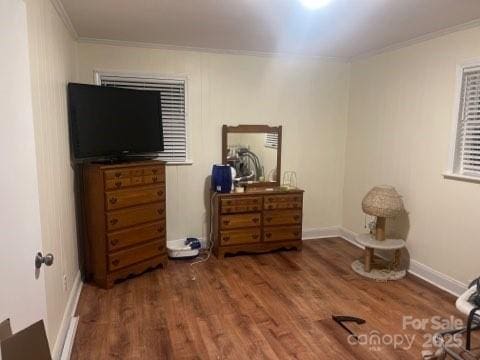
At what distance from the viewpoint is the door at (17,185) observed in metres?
1.22

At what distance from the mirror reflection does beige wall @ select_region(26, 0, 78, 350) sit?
74.5 inches

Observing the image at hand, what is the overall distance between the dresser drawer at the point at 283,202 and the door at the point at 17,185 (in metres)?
2.82

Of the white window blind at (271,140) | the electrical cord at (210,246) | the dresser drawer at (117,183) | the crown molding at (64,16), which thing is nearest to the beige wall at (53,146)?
the crown molding at (64,16)

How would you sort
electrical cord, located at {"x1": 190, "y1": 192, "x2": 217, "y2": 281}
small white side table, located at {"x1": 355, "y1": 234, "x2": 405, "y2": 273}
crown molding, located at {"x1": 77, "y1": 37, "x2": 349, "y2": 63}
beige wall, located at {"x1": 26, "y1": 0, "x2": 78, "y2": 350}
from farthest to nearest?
electrical cord, located at {"x1": 190, "y1": 192, "x2": 217, "y2": 281}, crown molding, located at {"x1": 77, "y1": 37, "x2": 349, "y2": 63}, small white side table, located at {"x1": 355, "y1": 234, "x2": 405, "y2": 273}, beige wall, located at {"x1": 26, "y1": 0, "x2": 78, "y2": 350}

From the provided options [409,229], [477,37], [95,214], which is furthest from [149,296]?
[477,37]

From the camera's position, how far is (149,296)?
10.2ft

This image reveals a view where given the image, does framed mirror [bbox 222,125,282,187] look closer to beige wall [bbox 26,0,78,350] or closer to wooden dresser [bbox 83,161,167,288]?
wooden dresser [bbox 83,161,167,288]

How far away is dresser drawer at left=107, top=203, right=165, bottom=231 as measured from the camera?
3182 millimetres

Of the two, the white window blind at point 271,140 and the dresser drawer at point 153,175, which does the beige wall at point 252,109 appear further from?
the dresser drawer at point 153,175

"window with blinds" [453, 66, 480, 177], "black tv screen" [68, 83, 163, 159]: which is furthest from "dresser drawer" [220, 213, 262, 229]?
"window with blinds" [453, 66, 480, 177]

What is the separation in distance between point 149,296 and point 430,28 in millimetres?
3467

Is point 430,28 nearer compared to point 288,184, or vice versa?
point 430,28

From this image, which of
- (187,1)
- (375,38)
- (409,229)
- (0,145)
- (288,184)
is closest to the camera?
(0,145)

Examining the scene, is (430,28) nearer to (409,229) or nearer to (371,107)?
(371,107)
